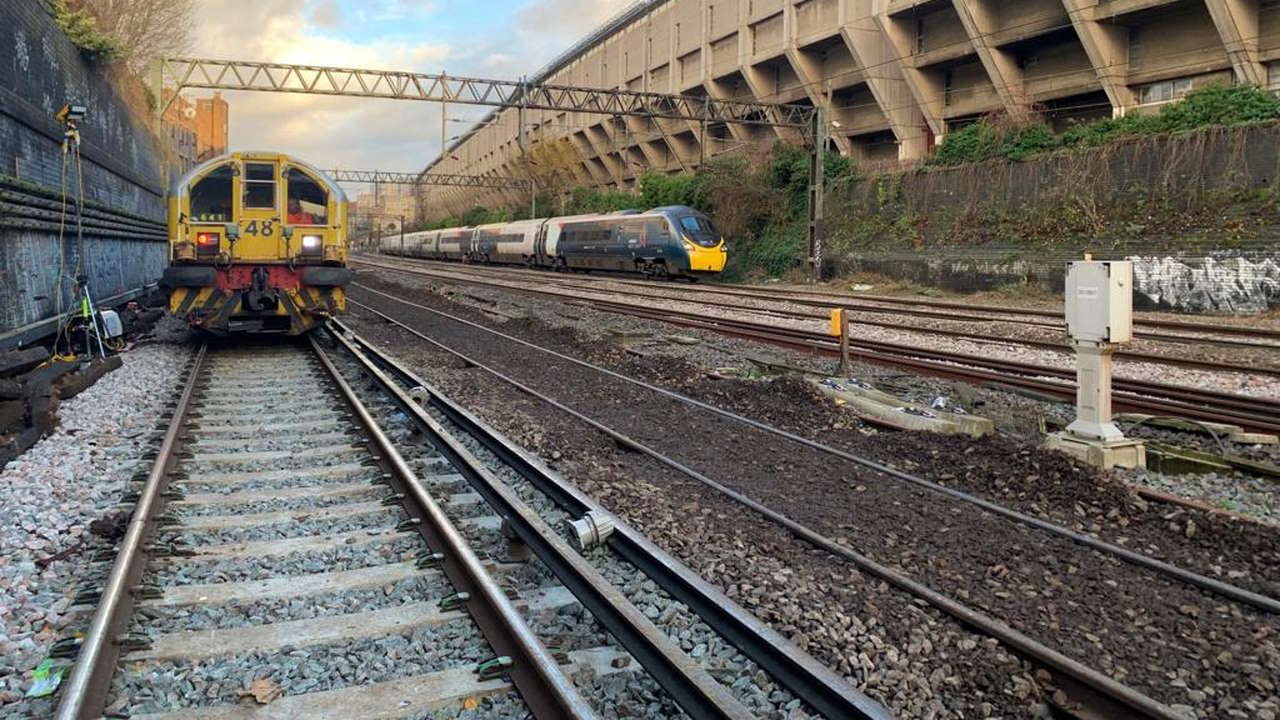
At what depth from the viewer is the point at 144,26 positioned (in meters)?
20.6

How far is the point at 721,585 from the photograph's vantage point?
427 centimetres

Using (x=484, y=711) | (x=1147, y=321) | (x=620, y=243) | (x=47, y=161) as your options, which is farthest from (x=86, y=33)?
(x=620, y=243)

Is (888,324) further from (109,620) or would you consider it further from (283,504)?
(109,620)

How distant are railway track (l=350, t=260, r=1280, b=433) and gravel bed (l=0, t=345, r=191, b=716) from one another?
341 inches

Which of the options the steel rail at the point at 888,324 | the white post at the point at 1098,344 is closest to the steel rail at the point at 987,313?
the steel rail at the point at 888,324

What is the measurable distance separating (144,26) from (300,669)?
22225mm

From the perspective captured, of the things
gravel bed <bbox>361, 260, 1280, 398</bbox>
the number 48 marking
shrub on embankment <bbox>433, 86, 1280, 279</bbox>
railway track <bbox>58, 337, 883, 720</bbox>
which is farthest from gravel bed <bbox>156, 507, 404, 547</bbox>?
shrub on embankment <bbox>433, 86, 1280, 279</bbox>

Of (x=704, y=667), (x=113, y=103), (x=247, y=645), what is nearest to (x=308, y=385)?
(x=247, y=645)

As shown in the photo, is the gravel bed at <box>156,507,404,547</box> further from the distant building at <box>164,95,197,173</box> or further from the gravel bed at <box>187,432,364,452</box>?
the distant building at <box>164,95,197,173</box>

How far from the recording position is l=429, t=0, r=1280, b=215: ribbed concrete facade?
82.6ft

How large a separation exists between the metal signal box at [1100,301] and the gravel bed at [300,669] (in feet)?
17.3

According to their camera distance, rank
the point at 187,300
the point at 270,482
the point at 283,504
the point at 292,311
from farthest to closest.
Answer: the point at 292,311 → the point at 187,300 → the point at 270,482 → the point at 283,504

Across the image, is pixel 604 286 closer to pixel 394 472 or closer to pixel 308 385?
pixel 308 385

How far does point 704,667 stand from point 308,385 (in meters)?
7.54
